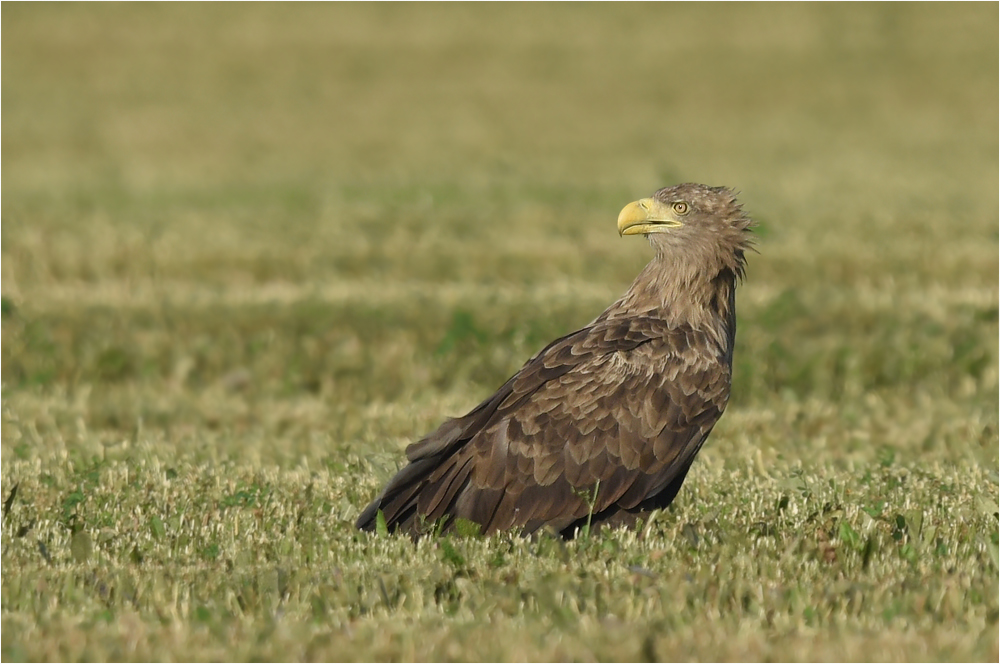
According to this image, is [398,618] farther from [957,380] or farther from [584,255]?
[584,255]

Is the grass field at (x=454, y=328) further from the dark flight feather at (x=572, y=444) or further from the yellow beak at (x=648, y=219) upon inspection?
the yellow beak at (x=648, y=219)

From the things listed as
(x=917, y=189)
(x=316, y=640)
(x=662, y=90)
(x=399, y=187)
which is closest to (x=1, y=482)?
(x=316, y=640)

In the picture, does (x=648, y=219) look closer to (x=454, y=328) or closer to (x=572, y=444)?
(x=572, y=444)

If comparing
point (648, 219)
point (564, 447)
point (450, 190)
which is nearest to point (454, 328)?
point (648, 219)

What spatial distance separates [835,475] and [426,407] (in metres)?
3.79

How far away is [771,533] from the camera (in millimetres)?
7059

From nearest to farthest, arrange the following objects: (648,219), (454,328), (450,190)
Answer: (648,219)
(454,328)
(450,190)

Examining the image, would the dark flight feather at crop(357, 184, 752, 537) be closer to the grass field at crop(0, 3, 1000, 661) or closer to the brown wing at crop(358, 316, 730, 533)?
the brown wing at crop(358, 316, 730, 533)

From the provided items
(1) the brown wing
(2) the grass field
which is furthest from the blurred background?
(1) the brown wing

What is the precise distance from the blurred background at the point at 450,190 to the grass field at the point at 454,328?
7 centimetres

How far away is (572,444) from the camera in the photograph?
716cm

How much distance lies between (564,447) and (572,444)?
0.04 meters

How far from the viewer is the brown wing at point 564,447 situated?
23.4ft

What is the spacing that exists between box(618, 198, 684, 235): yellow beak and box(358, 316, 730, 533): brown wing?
1061 mm
